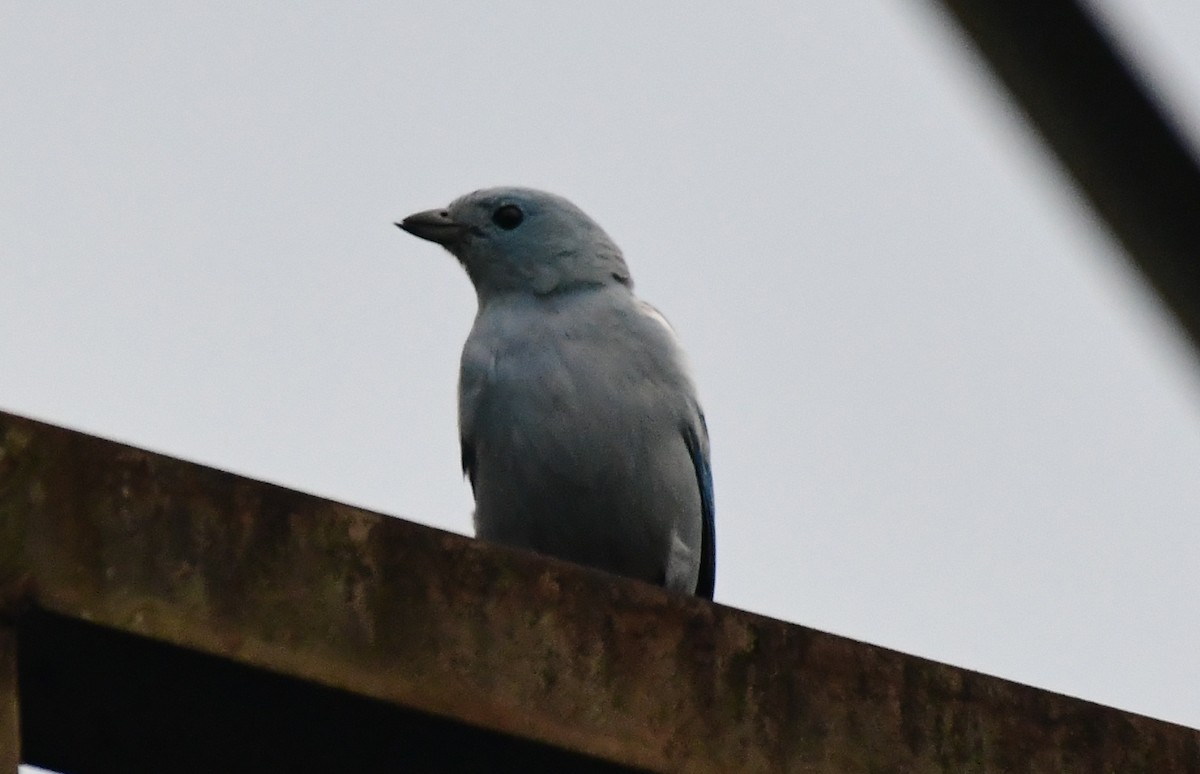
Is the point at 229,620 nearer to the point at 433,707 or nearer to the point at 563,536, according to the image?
the point at 433,707

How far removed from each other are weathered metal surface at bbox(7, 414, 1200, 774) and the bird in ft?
7.93

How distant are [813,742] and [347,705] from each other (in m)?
1.10

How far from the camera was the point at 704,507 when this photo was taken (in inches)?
256

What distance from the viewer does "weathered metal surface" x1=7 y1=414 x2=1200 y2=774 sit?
302 centimetres

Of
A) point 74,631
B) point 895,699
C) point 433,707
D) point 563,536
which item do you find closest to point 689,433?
point 563,536

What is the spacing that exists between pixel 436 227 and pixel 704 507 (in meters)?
2.00

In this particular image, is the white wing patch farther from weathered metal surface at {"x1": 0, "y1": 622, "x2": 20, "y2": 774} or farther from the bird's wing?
weathered metal surface at {"x1": 0, "y1": 622, "x2": 20, "y2": 774}

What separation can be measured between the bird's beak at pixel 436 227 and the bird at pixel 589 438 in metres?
0.77

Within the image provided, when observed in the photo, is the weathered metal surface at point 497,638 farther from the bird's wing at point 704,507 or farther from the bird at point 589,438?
the bird's wing at point 704,507

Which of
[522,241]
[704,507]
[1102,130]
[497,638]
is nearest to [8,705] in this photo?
[497,638]

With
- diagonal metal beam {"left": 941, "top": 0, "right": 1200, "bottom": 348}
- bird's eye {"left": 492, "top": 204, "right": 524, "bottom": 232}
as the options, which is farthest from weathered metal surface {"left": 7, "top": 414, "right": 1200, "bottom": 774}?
bird's eye {"left": 492, "top": 204, "right": 524, "bottom": 232}

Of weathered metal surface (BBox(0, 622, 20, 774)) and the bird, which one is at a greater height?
the bird

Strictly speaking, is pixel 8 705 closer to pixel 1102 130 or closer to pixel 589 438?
pixel 1102 130

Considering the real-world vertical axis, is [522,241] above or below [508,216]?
below
